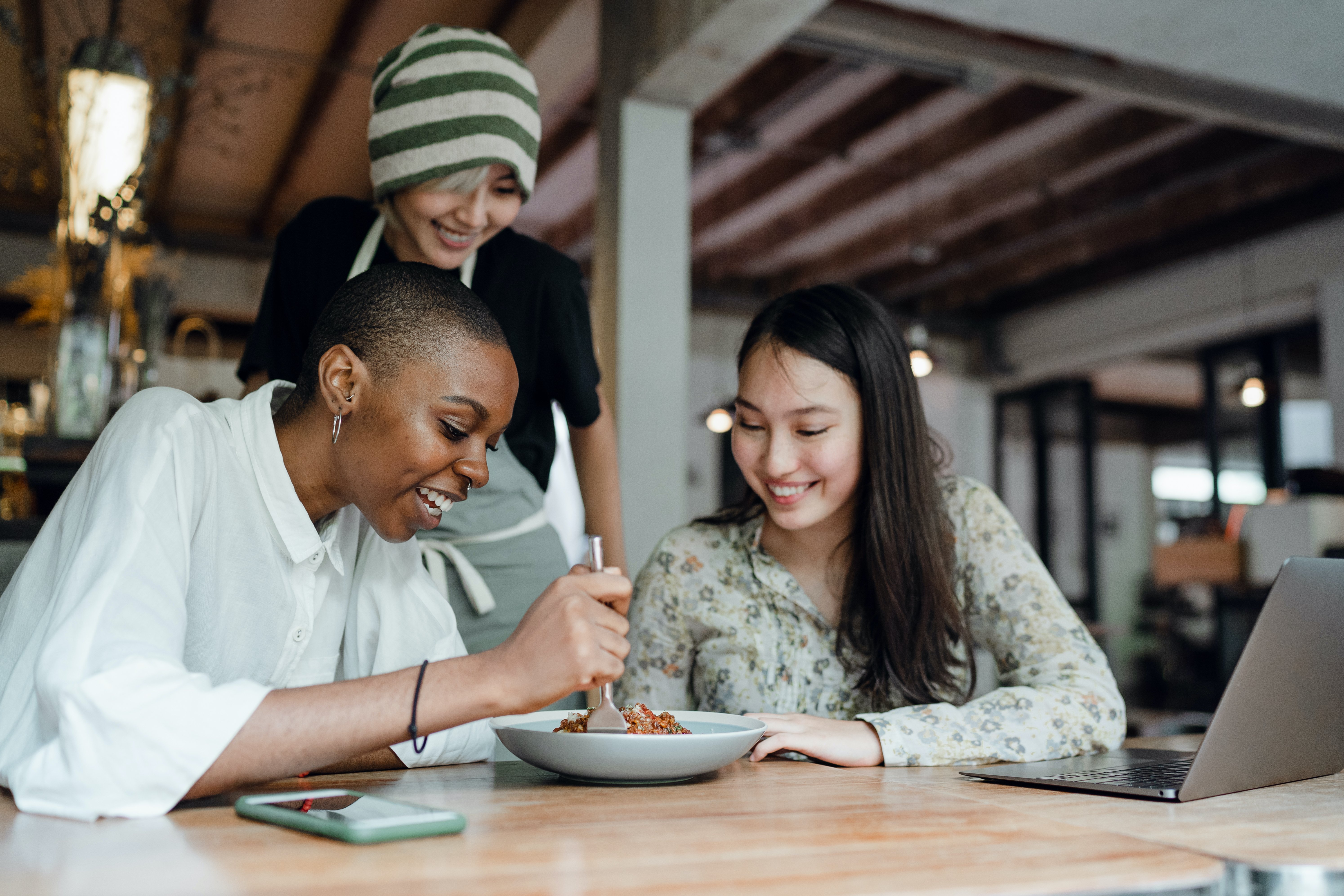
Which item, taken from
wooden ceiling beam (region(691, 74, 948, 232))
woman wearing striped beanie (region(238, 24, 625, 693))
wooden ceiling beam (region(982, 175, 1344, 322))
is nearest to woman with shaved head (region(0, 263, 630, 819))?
woman wearing striped beanie (region(238, 24, 625, 693))

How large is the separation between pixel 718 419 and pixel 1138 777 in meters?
6.58

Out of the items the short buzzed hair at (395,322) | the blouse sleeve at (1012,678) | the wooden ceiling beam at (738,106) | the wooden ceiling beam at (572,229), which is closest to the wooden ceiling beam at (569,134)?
the wooden ceiling beam at (738,106)

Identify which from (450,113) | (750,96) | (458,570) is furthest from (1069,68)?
(458,570)

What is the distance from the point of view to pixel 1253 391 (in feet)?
24.5

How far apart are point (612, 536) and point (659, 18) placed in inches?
90.1

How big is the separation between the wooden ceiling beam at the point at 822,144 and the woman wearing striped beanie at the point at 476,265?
425 cm

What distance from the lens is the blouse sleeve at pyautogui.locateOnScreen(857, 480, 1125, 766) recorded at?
51.5 inches

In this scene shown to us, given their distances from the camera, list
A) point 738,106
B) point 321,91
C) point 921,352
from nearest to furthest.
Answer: point 321,91
point 738,106
point 921,352

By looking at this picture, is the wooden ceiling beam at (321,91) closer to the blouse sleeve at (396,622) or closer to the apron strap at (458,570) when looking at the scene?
the apron strap at (458,570)

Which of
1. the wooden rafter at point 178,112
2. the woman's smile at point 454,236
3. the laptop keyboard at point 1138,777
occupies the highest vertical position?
the wooden rafter at point 178,112

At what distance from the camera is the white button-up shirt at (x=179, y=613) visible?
2.77ft

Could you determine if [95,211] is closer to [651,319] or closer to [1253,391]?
[651,319]

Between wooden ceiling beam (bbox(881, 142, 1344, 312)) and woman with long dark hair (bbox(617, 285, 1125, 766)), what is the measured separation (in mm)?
→ 5675

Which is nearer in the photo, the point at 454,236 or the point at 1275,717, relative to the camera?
the point at 1275,717
